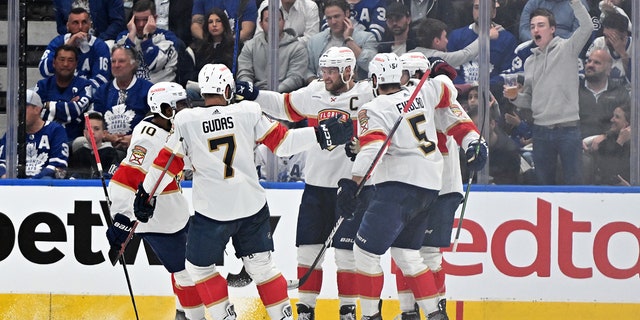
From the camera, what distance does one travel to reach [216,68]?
6.96 m

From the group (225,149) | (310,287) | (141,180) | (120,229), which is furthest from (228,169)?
(310,287)

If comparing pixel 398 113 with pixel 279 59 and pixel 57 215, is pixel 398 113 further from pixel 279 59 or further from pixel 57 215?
pixel 57 215

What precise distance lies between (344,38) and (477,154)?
2.91 ft

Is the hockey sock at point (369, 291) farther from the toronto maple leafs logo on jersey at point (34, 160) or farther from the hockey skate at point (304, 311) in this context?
the toronto maple leafs logo on jersey at point (34, 160)

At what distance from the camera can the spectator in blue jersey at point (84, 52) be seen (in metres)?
7.56

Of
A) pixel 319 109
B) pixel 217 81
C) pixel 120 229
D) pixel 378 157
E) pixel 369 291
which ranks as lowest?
pixel 369 291

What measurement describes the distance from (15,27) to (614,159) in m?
3.10

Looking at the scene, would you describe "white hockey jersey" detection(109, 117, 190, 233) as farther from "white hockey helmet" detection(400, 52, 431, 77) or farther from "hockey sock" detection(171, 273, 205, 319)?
"white hockey helmet" detection(400, 52, 431, 77)

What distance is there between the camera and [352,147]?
717cm

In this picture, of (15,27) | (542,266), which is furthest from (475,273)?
(15,27)

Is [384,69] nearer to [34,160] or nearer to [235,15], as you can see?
[235,15]

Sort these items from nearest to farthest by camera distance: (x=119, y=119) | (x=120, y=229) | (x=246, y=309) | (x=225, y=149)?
(x=225, y=149), (x=120, y=229), (x=246, y=309), (x=119, y=119)

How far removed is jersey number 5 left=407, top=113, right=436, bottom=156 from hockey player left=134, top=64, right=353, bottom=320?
0.36 meters

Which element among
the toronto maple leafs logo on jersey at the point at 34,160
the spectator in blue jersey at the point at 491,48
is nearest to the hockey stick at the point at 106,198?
the toronto maple leafs logo on jersey at the point at 34,160
